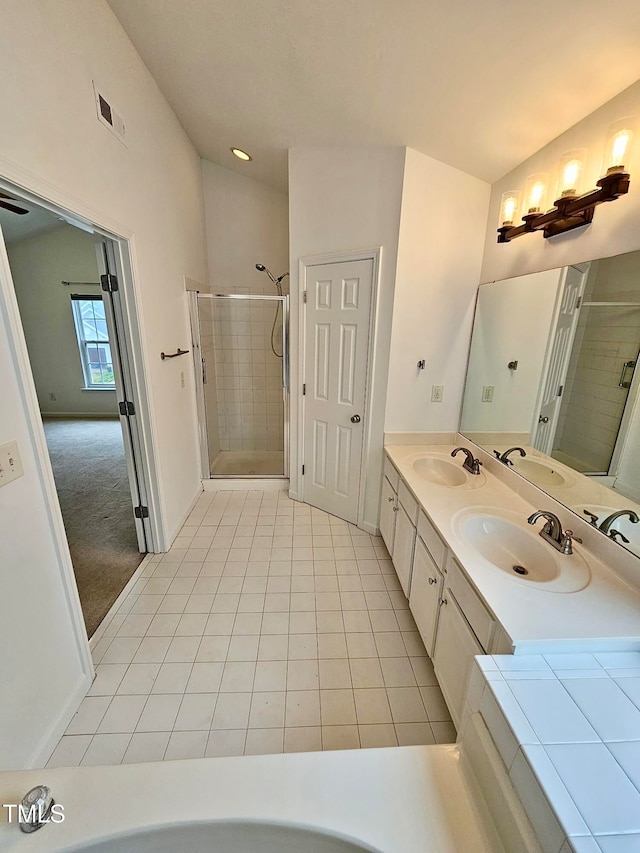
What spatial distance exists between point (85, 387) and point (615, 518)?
6.71 meters

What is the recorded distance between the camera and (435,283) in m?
2.29

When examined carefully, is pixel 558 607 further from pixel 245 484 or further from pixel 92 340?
pixel 92 340

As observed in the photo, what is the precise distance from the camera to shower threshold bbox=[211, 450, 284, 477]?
3.62m

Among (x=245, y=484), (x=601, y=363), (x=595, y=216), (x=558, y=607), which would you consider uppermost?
(x=595, y=216)

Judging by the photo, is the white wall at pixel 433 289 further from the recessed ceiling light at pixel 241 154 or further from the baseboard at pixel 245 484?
the recessed ceiling light at pixel 241 154

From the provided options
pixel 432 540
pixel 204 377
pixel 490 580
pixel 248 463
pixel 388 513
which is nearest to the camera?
pixel 490 580

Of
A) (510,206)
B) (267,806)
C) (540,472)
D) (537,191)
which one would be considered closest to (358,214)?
(510,206)

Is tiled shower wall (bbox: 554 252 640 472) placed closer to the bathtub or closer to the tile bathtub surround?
the tile bathtub surround

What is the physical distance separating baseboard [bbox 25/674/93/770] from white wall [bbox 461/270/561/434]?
239cm

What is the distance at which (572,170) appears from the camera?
147 centimetres

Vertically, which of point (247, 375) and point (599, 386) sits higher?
point (599, 386)

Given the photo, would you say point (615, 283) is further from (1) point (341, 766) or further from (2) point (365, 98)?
(1) point (341, 766)

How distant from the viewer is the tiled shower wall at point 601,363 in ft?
4.25

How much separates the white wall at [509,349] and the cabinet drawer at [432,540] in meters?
0.73
